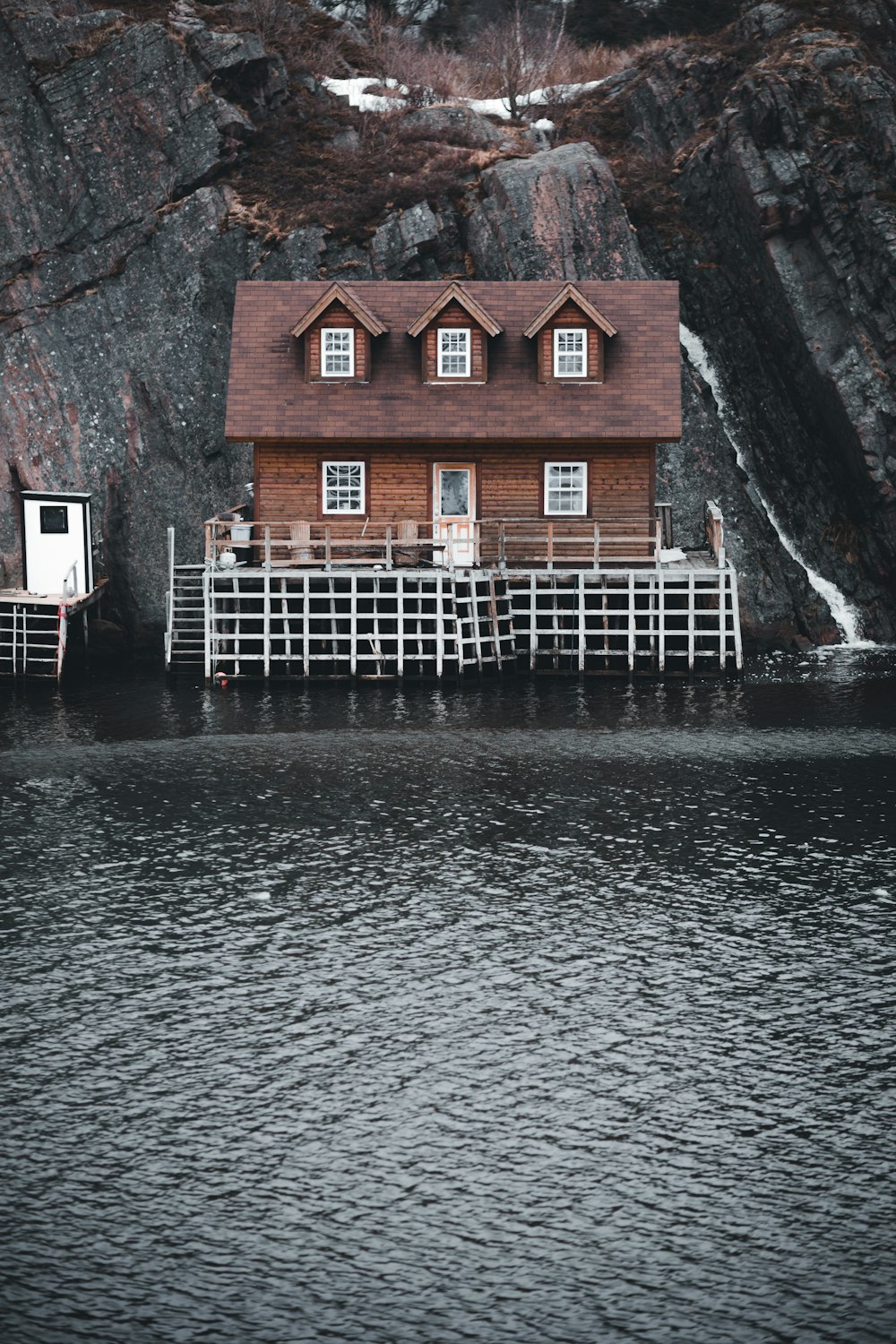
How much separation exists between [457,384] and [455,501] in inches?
133

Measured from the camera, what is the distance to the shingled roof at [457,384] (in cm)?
4372

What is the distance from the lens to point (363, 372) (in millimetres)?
44844

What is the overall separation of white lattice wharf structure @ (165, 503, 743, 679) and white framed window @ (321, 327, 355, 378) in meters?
4.71

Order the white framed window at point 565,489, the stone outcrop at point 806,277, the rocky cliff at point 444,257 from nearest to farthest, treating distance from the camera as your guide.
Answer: the white framed window at point 565,489 < the stone outcrop at point 806,277 < the rocky cliff at point 444,257

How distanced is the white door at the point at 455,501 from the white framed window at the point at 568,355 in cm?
391

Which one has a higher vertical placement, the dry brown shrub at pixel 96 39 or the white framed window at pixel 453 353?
the dry brown shrub at pixel 96 39

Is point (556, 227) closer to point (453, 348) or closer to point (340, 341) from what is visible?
point (453, 348)

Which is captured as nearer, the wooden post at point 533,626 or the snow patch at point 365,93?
the wooden post at point 533,626

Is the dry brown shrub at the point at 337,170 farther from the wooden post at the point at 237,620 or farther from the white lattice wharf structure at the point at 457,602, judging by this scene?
the wooden post at the point at 237,620

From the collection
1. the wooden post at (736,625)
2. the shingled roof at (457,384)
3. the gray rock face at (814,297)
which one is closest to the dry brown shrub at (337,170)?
the shingled roof at (457,384)

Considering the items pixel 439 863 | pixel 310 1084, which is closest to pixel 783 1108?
pixel 310 1084

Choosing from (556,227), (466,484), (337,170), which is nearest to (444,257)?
(556,227)

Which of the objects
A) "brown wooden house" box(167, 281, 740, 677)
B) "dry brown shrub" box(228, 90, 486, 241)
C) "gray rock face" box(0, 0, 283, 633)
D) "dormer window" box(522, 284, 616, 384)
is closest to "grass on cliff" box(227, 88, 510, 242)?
"dry brown shrub" box(228, 90, 486, 241)

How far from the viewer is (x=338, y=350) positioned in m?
45.1
